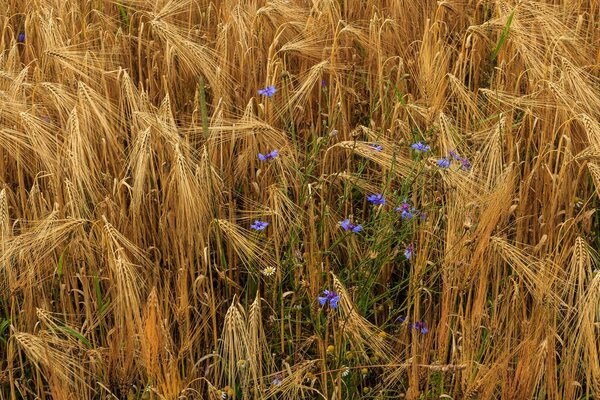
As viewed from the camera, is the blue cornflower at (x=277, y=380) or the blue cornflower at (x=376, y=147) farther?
the blue cornflower at (x=376, y=147)

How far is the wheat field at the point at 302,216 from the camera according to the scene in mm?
1904

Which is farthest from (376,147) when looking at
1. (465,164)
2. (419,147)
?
(465,164)

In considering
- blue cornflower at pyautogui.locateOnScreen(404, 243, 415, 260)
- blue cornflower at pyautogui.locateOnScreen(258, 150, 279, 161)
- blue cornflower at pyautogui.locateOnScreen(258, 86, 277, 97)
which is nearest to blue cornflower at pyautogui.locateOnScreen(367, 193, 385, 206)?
blue cornflower at pyautogui.locateOnScreen(404, 243, 415, 260)

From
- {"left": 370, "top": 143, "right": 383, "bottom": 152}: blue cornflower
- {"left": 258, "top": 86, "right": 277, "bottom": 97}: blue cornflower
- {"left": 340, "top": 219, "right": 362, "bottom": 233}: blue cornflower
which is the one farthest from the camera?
{"left": 258, "top": 86, "right": 277, "bottom": 97}: blue cornflower

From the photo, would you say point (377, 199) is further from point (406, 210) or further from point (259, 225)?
point (259, 225)

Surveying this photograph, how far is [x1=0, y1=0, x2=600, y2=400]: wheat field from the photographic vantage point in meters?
1.90

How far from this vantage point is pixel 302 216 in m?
2.11

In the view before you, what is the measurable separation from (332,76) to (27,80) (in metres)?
0.85

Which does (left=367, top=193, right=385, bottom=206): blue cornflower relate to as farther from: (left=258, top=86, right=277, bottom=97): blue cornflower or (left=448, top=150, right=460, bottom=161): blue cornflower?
(left=258, top=86, right=277, bottom=97): blue cornflower

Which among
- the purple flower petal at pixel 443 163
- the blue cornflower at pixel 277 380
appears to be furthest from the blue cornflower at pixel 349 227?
the blue cornflower at pixel 277 380

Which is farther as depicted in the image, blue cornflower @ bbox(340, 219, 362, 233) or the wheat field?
blue cornflower @ bbox(340, 219, 362, 233)

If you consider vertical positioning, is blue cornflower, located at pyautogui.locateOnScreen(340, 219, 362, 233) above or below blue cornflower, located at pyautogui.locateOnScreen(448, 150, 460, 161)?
below

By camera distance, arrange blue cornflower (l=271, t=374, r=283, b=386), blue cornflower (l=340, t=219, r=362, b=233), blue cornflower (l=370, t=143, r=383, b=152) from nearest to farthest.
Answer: blue cornflower (l=271, t=374, r=283, b=386) → blue cornflower (l=340, t=219, r=362, b=233) → blue cornflower (l=370, t=143, r=383, b=152)

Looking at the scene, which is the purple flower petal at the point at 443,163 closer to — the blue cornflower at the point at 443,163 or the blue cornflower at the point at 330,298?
the blue cornflower at the point at 443,163
